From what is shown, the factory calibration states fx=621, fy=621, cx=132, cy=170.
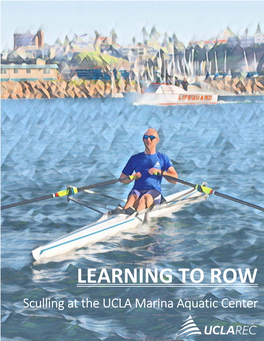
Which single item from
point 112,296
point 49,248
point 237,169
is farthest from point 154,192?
point 237,169

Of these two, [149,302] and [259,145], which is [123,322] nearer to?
[149,302]

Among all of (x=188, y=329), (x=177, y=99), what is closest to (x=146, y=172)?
(x=188, y=329)

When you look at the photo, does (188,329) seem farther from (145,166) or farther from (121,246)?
(145,166)

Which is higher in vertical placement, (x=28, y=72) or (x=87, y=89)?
(x=28, y=72)

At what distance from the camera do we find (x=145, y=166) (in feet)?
47.6

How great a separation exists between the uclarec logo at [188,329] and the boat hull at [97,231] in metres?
3.80

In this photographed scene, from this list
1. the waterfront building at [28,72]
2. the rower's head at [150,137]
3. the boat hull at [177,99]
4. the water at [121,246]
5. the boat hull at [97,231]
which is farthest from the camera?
the waterfront building at [28,72]

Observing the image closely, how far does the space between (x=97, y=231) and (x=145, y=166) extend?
1923mm

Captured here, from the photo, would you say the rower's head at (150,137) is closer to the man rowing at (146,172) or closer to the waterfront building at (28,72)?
the man rowing at (146,172)

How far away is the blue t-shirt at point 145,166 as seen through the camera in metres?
14.5

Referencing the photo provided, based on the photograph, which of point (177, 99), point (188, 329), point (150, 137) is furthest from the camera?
point (177, 99)

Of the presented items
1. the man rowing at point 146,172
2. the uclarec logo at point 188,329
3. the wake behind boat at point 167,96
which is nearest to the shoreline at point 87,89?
the wake behind boat at point 167,96

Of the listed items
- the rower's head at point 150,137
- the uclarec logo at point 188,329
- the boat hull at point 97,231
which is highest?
the rower's head at point 150,137

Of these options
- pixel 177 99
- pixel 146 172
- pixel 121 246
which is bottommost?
pixel 121 246
